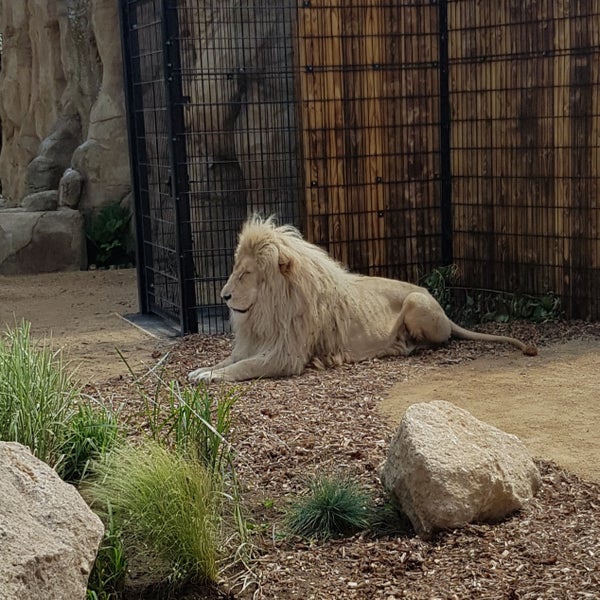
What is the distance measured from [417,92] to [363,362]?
2848mm

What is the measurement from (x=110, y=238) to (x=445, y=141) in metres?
5.62

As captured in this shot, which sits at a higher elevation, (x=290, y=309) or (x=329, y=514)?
(x=290, y=309)

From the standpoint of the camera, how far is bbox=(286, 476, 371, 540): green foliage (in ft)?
14.5

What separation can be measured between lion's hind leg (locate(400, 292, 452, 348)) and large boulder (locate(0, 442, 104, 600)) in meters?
4.20

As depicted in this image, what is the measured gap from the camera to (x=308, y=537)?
4387mm

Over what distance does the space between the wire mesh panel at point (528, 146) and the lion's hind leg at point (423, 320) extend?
4.52 ft

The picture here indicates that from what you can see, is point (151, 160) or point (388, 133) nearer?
point (388, 133)

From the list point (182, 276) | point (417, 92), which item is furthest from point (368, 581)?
point (417, 92)

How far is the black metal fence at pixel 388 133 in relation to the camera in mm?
8492

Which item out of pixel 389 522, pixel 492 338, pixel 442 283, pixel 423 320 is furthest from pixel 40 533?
pixel 442 283

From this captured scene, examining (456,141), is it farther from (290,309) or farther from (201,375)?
(201,375)

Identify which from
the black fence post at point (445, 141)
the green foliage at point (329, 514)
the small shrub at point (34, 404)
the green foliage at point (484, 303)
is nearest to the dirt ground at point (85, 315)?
the small shrub at point (34, 404)

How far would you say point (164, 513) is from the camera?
4.20 meters

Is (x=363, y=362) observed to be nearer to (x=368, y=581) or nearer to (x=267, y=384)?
(x=267, y=384)
